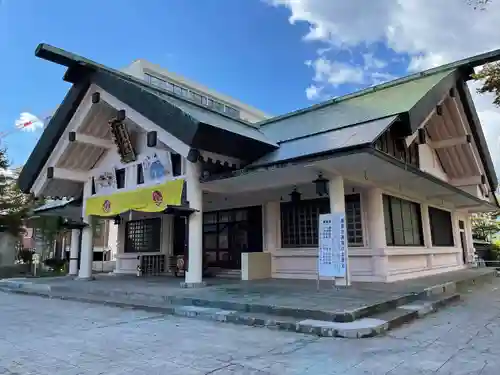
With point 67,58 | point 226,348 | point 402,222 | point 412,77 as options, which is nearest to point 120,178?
point 67,58

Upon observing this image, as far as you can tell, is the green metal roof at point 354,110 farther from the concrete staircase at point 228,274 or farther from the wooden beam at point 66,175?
the wooden beam at point 66,175

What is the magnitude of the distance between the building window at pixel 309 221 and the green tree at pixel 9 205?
1139 centimetres

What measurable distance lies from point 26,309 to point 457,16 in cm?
932

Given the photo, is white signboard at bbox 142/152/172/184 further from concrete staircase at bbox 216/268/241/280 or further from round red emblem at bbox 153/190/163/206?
concrete staircase at bbox 216/268/241/280

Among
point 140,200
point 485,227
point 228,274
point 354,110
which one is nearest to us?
point 354,110

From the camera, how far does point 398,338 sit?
4.40 meters

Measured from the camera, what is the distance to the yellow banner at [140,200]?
8.88 metres

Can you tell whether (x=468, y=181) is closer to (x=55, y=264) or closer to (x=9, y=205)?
(x=55, y=264)

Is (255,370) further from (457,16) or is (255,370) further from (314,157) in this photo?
(457,16)

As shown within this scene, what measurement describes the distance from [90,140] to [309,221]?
6663mm

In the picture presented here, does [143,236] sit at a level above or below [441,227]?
below

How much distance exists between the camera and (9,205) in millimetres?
16859

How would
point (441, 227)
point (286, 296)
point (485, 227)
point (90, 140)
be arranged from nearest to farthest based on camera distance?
point (286, 296) < point (90, 140) < point (441, 227) < point (485, 227)

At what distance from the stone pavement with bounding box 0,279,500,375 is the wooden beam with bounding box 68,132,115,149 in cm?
603
